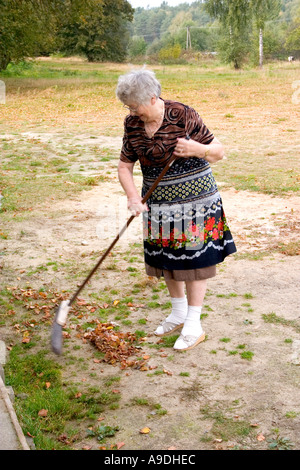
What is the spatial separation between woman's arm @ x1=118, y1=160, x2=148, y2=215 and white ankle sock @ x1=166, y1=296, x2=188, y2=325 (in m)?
0.83

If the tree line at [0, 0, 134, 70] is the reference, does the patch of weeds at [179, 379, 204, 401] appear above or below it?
below

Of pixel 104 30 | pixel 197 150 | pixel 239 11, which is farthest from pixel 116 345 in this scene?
pixel 104 30

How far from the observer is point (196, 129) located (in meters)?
3.76

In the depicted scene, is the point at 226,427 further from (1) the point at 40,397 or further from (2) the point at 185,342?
(1) the point at 40,397

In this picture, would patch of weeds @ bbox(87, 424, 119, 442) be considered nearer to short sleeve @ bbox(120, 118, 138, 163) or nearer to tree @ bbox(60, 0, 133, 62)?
short sleeve @ bbox(120, 118, 138, 163)

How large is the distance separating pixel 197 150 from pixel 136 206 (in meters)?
0.53

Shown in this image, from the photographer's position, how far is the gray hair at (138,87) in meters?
3.50

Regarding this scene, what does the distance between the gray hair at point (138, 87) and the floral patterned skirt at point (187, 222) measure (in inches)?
21.7

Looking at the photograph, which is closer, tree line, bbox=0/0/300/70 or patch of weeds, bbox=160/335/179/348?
patch of weeds, bbox=160/335/179/348

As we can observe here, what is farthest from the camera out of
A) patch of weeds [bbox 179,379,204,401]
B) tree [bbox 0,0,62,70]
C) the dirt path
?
tree [bbox 0,0,62,70]

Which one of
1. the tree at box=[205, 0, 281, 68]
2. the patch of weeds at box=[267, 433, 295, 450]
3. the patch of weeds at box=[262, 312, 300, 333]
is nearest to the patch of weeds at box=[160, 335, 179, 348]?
the patch of weeds at box=[262, 312, 300, 333]

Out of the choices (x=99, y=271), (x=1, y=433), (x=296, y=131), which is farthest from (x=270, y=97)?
(x=1, y=433)

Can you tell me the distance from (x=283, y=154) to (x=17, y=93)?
1524 cm

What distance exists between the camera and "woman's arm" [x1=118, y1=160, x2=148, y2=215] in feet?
12.5
